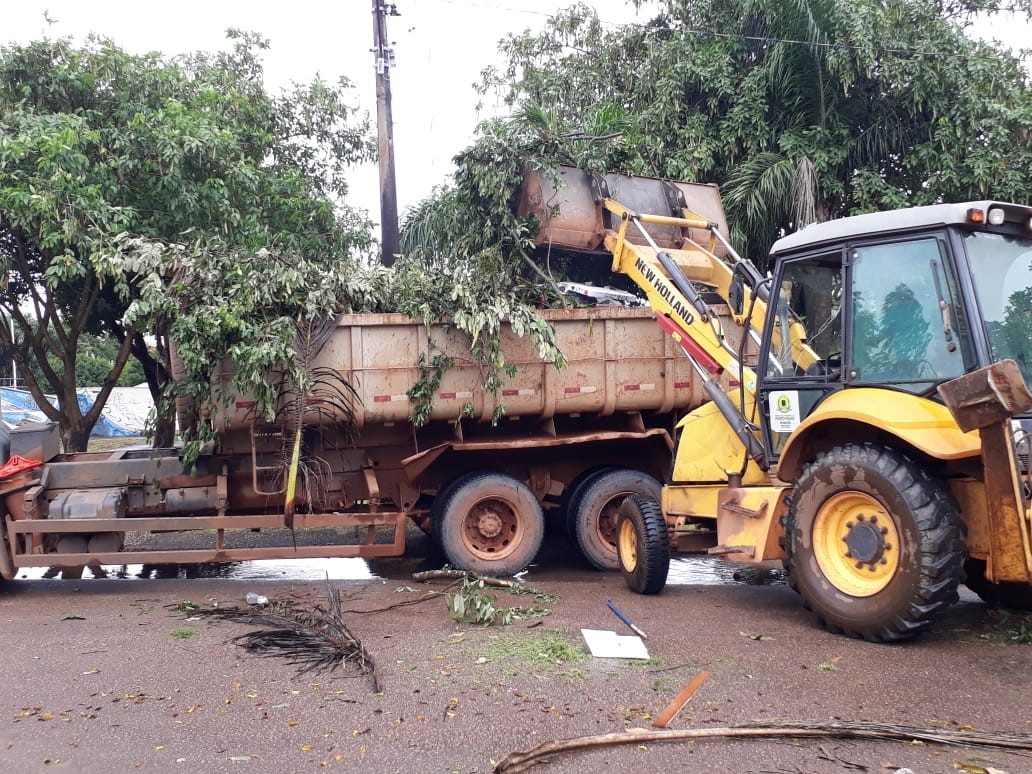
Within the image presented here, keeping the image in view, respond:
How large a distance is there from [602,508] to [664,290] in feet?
7.24

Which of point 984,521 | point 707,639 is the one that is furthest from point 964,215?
point 707,639

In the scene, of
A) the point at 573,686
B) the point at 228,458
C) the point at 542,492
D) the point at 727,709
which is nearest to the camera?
the point at 727,709

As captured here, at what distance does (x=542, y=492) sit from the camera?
855cm

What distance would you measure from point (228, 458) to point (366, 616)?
223cm

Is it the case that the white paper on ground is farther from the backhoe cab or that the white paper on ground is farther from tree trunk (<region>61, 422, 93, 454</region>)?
tree trunk (<region>61, 422, 93, 454</region>)

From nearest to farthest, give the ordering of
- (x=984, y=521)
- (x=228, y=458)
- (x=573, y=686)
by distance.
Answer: (x=573, y=686)
(x=984, y=521)
(x=228, y=458)

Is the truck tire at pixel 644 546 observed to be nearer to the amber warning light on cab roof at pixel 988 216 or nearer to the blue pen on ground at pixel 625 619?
the blue pen on ground at pixel 625 619

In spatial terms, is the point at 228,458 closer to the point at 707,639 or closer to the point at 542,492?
the point at 542,492

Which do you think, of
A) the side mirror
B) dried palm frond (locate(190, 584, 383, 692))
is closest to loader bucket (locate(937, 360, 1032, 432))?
the side mirror

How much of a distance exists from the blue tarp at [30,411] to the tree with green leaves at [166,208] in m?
9.55

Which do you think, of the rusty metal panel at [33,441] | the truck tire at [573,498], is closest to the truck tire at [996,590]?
the truck tire at [573,498]

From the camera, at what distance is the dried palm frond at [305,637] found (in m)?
5.26

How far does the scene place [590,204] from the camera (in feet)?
29.1

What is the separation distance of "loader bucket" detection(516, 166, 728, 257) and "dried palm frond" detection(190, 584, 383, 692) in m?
4.20
